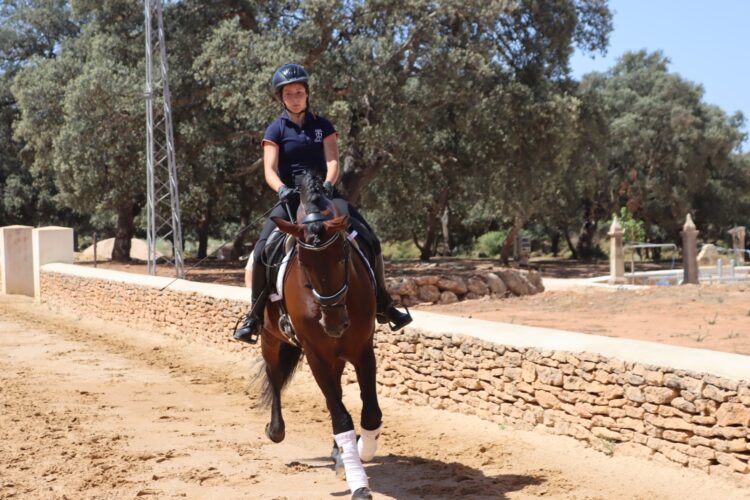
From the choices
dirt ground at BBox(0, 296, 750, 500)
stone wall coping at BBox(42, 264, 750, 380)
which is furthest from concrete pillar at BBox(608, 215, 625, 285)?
stone wall coping at BBox(42, 264, 750, 380)

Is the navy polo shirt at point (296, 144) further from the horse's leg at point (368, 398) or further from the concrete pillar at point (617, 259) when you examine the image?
the concrete pillar at point (617, 259)

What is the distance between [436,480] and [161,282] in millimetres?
11365

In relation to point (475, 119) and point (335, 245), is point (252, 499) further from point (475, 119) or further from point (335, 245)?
point (475, 119)

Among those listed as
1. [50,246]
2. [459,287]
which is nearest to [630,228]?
[459,287]

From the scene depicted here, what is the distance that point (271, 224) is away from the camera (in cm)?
658

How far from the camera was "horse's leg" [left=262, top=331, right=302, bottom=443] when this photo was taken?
22.6 ft

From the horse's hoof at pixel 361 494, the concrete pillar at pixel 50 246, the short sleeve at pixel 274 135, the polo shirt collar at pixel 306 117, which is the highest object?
the polo shirt collar at pixel 306 117

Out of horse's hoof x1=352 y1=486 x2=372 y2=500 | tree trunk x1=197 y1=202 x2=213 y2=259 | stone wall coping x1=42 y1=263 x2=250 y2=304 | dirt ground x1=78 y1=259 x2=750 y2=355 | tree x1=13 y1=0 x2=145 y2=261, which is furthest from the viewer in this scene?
tree trunk x1=197 y1=202 x2=213 y2=259

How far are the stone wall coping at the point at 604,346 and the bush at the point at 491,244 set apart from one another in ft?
136

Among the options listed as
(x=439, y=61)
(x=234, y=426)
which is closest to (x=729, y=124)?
(x=439, y=61)

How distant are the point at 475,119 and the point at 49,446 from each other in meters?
19.2

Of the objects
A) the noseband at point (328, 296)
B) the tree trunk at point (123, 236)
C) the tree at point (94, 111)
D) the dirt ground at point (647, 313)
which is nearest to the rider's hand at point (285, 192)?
the noseband at point (328, 296)

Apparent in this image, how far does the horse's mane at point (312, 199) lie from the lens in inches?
201

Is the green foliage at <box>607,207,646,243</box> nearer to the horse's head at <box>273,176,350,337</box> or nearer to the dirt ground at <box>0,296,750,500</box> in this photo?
the dirt ground at <box>0,296,750,500</box>
